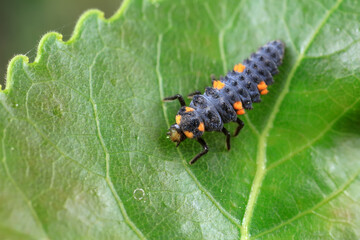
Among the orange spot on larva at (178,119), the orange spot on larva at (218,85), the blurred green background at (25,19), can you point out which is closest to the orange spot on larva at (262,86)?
the orange spot on larva at (218,85)

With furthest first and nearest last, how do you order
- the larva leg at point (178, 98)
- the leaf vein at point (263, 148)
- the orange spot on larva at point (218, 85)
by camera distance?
the orange spot on larva at point (218, 85) → the larva leg at point (178, 98) → the leaf vein at point (263, 148)

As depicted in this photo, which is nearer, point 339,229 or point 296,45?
point 339,229

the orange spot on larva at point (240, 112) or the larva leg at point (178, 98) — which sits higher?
the larva leg at point (178, 98)

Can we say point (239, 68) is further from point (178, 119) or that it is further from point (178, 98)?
point (178, 119)

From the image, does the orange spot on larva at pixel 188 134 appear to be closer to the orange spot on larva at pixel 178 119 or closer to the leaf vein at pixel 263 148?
the orange spot on larva at pixel 178 119

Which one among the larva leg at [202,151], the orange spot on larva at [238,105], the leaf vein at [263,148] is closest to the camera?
the leaf vein at [263,148]

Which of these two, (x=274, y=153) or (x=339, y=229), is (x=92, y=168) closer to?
(x=274, y=153)

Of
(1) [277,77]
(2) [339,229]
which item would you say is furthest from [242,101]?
(2) [339,229]
